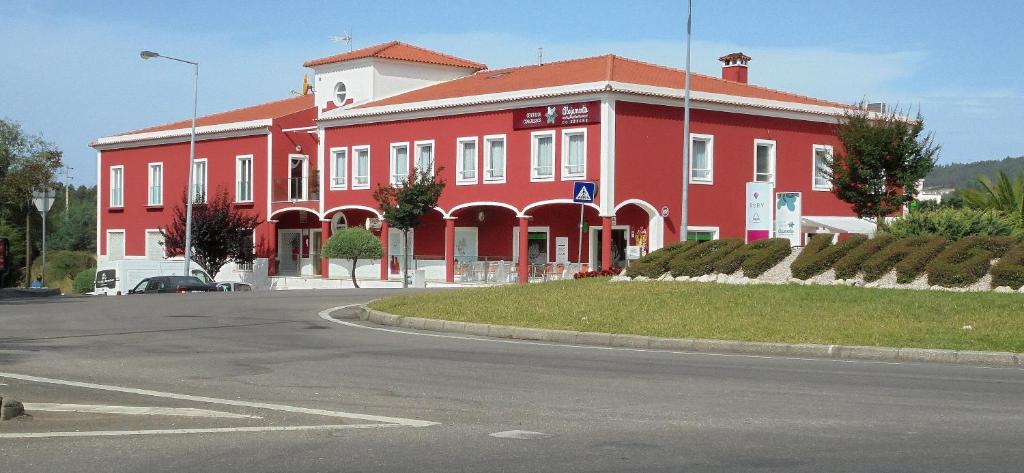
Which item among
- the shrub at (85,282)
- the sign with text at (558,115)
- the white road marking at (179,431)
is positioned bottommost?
the shrub at (85,282)

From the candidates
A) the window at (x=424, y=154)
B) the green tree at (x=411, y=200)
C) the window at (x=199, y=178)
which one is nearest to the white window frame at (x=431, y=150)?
the window at (x=424, y=154)

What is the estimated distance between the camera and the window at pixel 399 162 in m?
50.7

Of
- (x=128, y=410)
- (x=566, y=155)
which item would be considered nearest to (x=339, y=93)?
(x=566, y=155)

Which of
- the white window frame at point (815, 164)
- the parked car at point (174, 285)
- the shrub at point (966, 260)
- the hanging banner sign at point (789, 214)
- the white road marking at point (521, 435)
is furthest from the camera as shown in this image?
the white window frame at point (815, 164)

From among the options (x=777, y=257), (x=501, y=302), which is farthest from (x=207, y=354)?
(x=777, y=257)

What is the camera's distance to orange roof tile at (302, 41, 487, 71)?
183ft

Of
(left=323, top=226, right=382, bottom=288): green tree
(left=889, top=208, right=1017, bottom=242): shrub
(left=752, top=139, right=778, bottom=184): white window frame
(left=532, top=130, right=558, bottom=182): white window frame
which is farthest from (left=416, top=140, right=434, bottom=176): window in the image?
(left=889, top=208, right=1017, bottom=242): shrub

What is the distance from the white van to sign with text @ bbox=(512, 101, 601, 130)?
12.4 metres

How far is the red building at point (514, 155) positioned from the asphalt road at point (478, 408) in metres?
26.5

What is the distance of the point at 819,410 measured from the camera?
1060 cm

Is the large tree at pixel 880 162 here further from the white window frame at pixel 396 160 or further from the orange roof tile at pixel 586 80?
the white window frame at pixel 396 160

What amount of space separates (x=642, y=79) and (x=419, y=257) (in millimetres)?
12668

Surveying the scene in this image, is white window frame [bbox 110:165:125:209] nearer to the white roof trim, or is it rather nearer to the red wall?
the white roof trim

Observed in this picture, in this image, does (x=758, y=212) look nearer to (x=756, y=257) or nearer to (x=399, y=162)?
(x=756, y=257)
